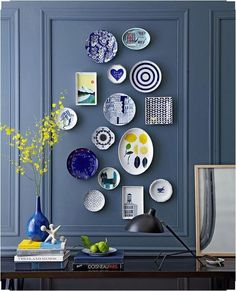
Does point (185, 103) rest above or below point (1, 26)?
below

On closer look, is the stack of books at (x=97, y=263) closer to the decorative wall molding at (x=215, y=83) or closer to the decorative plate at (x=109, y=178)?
the decorative plate at (x=109, y=178)

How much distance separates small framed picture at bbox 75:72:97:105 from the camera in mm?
3162

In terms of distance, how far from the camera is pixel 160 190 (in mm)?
3148

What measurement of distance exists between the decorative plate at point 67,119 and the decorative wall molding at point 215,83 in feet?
2.75

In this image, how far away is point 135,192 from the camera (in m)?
3.15

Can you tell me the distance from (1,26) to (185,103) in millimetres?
1238

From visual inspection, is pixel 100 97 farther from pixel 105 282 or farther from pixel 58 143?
pixel 105 282

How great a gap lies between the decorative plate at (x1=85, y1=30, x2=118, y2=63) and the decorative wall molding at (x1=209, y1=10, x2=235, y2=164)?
0.60 meters

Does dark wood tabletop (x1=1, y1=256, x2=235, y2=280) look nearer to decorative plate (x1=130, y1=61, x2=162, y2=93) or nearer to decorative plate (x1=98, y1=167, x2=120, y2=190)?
decorative plate (x1=98, y1=167, x2=120, y2=190)

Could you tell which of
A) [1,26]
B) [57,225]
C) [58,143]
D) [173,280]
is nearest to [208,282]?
[173,280]

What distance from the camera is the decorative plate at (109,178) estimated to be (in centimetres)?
315

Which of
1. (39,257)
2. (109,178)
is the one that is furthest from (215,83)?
(39,257)

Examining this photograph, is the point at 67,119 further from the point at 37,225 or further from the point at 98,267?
the point at 98,267

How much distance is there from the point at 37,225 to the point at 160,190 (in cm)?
77
